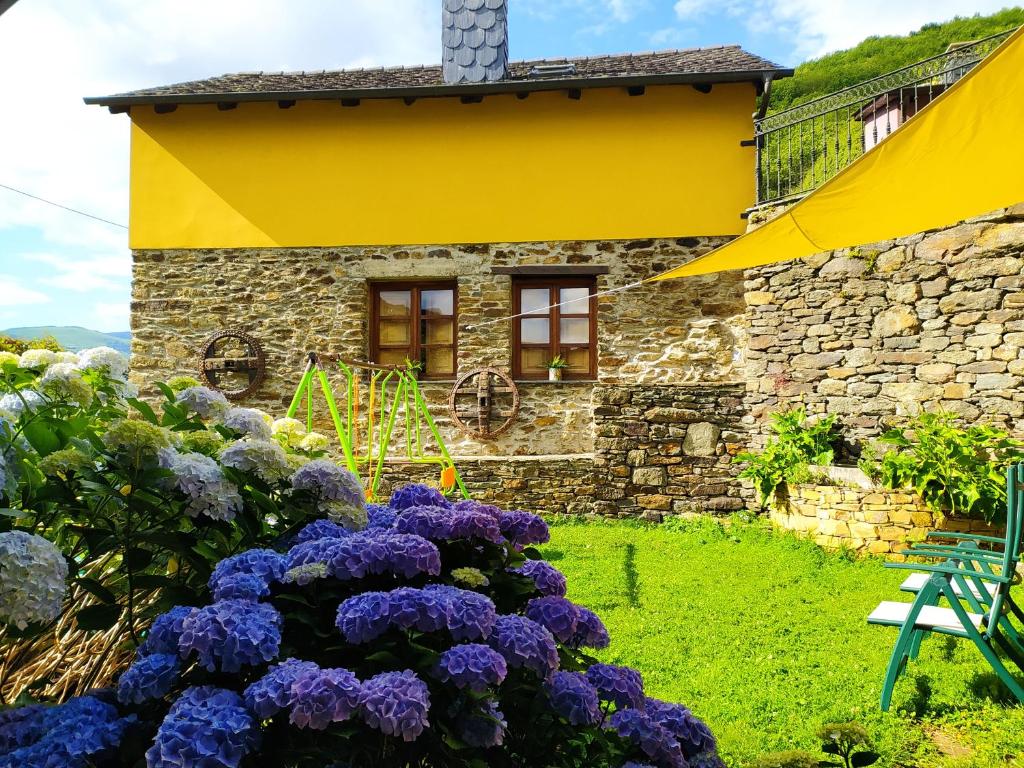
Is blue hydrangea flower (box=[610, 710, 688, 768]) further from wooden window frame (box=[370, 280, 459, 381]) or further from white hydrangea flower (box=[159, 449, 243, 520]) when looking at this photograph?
wooden window frame (box=[370, 280, 459, 381])

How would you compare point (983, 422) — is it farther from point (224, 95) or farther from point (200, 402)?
point (224, 95)

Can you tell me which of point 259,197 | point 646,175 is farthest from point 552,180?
point 259,197

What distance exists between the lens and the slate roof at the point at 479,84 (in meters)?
7.54

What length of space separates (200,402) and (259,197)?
22.6 feet

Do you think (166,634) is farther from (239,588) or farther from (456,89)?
(456,89)

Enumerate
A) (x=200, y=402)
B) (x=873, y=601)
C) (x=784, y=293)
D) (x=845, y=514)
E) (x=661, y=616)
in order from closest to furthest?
(x=200, y=402)
(x=661, y=616)
(x=873, y=601)
(x=845, y=514)
(x=784, y=293)

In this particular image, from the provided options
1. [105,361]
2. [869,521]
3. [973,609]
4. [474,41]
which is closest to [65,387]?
[105,361]

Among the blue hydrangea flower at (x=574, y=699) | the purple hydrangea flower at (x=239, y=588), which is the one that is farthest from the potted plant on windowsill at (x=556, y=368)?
the purple hydrangea flower at (x=239, y=588)

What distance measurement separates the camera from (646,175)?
785 cm

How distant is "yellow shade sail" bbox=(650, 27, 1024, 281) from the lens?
286 cm

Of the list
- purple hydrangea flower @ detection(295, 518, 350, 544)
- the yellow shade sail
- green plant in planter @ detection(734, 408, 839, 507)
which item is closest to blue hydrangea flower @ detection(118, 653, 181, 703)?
purple hydrangea flower @ detection(295, 518, 350, 544)

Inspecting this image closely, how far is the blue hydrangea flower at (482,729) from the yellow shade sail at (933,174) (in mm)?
2840

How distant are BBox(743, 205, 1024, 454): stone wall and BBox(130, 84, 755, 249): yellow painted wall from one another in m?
1.26

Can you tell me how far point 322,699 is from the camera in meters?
1.12
